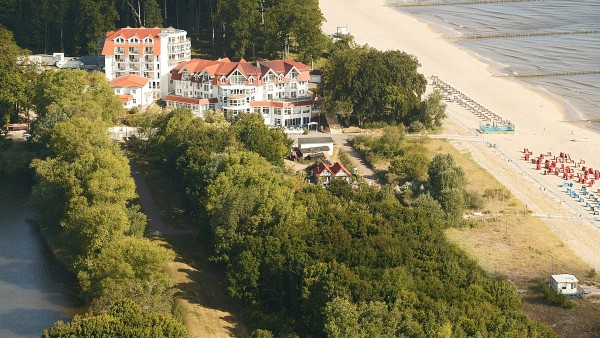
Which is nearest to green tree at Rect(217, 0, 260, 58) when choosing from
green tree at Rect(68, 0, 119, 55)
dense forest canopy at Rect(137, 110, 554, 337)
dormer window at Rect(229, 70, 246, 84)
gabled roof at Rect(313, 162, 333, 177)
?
green tree at Rect(68, 0, 119, 55)

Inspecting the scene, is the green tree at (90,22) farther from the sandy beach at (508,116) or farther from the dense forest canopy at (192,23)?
the sandy beach at (508,116)

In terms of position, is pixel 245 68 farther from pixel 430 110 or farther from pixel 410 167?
pixel 410 167

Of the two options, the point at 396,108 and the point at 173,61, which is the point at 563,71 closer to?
the point at 396,108

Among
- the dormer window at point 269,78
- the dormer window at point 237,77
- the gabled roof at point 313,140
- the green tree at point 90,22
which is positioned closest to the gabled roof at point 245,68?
the dormer window at point 237,77

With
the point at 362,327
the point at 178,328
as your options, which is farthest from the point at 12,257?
the point at 362,327

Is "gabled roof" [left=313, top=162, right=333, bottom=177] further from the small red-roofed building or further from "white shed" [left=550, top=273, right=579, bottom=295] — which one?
the small red-roofed building

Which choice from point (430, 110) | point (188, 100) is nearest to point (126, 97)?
point (188, 100)
